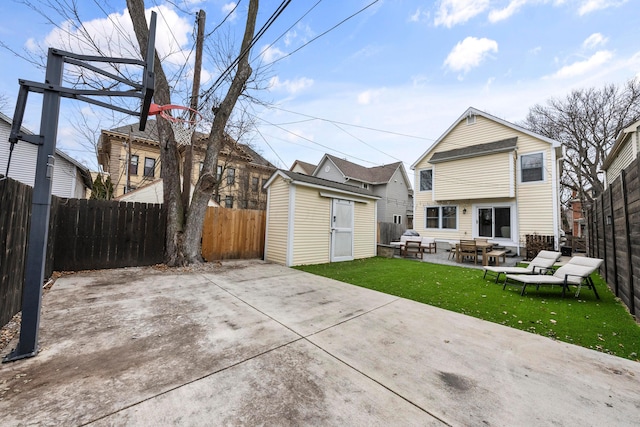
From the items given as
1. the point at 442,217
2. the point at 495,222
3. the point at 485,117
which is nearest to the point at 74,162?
the point at 442,217

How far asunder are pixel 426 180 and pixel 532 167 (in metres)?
4.94

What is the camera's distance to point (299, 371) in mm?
2248

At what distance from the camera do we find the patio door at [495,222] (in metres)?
12.3

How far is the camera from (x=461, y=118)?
13.8 meters

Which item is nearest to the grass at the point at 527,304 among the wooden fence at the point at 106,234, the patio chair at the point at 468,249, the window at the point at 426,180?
the patio chair at the point at 468,249

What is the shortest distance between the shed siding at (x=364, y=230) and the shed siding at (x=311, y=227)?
155cm

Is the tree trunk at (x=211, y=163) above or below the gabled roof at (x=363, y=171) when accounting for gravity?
below

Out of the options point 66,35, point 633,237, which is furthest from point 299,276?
point 66,35

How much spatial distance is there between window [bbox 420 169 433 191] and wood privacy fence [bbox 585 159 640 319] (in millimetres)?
9636

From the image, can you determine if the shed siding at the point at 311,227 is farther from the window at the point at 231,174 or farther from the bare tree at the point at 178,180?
the window at the point at 231,174

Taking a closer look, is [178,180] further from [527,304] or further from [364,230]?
[527,304]

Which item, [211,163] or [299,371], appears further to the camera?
[211,163]

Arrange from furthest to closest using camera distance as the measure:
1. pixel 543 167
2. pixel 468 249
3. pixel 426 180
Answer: pixel 426 180 → pixel 543 167 → pixel 468 249

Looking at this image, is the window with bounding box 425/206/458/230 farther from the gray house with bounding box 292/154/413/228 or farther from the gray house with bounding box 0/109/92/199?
the gray house with bounding box 0/109/92/199
